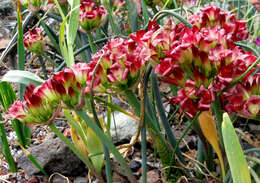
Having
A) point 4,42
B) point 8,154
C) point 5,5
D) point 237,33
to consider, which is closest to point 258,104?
point 237,33

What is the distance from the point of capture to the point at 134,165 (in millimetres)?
858

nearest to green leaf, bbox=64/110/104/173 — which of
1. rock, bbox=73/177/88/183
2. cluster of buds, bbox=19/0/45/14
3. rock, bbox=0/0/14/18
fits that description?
rock, bbox=73/177/88/183

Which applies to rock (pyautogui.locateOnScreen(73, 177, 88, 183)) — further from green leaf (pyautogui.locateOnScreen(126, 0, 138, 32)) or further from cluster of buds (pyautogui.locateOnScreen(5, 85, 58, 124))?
green leaf (pyautogui.locateOnScreen(126, 0, 138, 32))

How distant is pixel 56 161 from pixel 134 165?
0.24 meters

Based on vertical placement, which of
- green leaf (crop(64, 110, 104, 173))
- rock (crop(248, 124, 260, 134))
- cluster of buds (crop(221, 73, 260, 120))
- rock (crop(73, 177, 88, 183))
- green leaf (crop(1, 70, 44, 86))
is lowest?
rock (crop(73, 177, 88, 183))

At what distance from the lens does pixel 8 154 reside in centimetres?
93

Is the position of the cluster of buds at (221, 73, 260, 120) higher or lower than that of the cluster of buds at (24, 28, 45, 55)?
Result: lower

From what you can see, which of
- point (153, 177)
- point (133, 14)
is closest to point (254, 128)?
point (153, 177)

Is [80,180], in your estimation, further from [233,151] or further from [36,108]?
[233,151]

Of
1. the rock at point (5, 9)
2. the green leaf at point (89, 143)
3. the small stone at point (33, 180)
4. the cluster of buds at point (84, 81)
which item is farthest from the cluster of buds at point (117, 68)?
the rock at point (5, 9)

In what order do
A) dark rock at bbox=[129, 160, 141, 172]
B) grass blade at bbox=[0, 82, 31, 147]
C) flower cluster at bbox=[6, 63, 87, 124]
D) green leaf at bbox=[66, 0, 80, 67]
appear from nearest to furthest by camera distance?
flower cluster at bbox=[6, 63, 87, 124] < green leaf at bbox=[66, 0, 80, 67] < dark rock at bbox=[129, 160, 141, 172] < grass blade at bbox=[0, 82, 31, 147]

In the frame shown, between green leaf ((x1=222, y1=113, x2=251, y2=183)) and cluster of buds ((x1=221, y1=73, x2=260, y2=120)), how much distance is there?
0.32 ft

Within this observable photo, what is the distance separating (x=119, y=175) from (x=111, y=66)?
1.43 ft

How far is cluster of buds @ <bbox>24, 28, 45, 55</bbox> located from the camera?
1.04 metres
